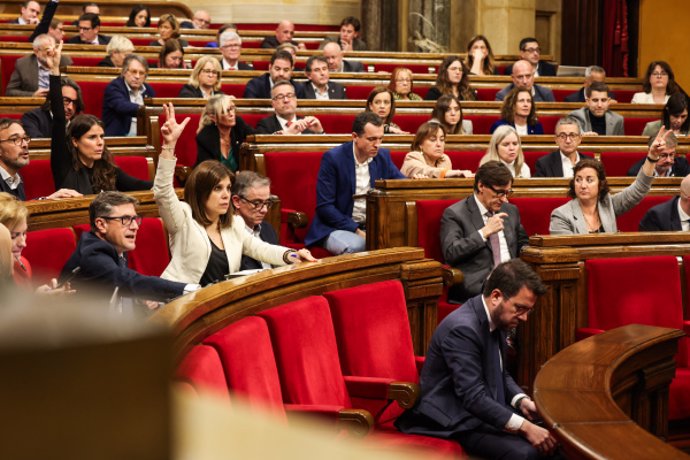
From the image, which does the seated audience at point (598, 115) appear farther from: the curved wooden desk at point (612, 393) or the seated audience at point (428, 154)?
the curved wooden desk at point (612, 393)

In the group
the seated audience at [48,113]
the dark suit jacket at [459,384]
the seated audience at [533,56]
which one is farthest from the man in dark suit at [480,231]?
→ the seated audience at [533,56]

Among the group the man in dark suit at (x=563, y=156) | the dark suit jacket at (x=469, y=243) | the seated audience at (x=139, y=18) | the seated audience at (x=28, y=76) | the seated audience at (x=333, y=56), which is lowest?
the dark suit jacket at (x=469, y=243)

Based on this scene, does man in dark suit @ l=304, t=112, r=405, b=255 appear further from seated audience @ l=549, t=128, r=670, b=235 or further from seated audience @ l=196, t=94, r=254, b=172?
seated audience @ l=549, t=128, r=670, b=235

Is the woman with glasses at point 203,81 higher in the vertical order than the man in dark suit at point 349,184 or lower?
higher

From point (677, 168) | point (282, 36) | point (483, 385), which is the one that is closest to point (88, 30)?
point (282, 36)

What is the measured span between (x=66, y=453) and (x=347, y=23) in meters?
8.72

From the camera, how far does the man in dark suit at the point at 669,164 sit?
473 centimetres

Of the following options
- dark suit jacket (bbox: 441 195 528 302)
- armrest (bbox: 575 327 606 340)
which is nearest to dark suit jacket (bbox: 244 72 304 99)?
dark suit jacket (bbox: 441 195 528 302)

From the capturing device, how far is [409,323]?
3.03 meters

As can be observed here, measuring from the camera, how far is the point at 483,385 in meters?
2.66

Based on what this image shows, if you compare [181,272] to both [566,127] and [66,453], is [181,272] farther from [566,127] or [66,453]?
[66,453]

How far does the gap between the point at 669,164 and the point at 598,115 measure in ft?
4.01

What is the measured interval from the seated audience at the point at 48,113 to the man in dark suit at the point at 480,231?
1760 mm

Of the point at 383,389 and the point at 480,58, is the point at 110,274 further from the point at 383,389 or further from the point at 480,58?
the point at 480,58
